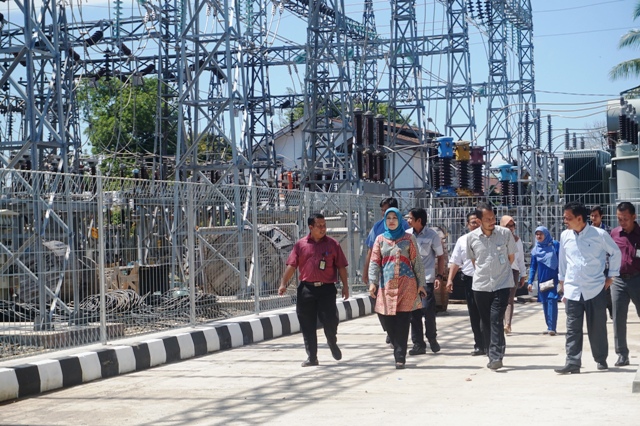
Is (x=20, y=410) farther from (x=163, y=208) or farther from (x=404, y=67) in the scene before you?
(x=404, y=67)

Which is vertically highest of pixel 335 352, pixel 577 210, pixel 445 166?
pixel 445 166

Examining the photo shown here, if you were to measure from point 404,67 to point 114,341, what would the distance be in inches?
1091

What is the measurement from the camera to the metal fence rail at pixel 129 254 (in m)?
11.1

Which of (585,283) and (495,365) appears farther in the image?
(495,365)

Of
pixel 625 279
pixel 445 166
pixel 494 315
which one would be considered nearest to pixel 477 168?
pixel 445 166

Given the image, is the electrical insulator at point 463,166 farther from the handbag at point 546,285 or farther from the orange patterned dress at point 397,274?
the orange patterned dress at point 397,274

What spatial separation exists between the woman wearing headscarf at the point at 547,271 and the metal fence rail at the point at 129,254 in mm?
4247

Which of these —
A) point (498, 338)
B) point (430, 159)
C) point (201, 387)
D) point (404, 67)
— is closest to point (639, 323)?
point (498, 338)

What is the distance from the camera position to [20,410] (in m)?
9.41

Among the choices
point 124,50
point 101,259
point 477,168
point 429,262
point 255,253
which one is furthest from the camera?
point 124,50

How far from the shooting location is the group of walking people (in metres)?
10.5

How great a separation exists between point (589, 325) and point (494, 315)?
1.04 m

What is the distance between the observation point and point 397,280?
37.6 ft

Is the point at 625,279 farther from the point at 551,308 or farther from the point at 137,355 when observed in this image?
the point at 137,355
